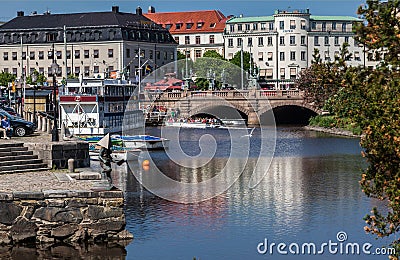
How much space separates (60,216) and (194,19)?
517ft

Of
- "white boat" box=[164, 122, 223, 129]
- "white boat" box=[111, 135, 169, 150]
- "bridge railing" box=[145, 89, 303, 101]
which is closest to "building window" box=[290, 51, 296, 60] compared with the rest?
"bridge railing" box=[145, 89, 303, 101]

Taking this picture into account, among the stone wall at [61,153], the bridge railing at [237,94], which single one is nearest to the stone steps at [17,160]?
the stone wall at [61,153]

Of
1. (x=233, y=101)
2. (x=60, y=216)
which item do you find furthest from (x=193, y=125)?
(x=60, y=216)

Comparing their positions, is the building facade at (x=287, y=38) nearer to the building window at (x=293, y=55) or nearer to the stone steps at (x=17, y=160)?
the building window at (x=293, y=55)

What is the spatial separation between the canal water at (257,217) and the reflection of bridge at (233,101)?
56.1 m

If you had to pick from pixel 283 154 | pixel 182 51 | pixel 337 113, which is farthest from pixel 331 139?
pixel 182 51

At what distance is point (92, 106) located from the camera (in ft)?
270

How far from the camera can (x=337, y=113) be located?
58.1 feet

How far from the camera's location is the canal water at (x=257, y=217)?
1203 inches

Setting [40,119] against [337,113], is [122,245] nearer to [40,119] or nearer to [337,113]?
[337,113]

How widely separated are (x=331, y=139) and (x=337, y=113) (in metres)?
65.9

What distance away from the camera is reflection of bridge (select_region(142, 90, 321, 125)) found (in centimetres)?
11219

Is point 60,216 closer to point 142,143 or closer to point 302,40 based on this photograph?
point 142,143

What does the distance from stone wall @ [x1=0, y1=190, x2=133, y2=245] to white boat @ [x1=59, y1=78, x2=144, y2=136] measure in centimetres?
4939
